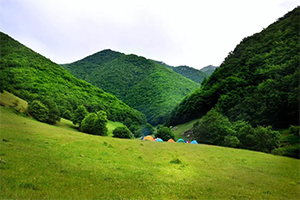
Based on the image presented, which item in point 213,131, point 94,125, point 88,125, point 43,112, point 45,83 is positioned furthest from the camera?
point 45,83

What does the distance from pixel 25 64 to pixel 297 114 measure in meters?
128

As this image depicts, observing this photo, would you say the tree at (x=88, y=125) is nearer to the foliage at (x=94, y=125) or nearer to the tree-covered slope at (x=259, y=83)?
the foliage at (x=94, y=125)

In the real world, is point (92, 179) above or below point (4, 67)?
below

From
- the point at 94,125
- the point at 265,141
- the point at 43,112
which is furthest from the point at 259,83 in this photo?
the point at 43,112

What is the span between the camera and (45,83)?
10150 centimetres

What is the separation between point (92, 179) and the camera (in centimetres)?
1345

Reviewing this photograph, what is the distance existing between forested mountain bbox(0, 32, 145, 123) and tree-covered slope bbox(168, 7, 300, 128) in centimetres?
4770

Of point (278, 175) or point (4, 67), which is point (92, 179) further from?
point (4, 67)

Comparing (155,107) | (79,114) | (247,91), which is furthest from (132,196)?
(155,107)

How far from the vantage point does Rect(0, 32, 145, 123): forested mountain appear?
87.3m

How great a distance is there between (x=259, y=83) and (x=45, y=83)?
108696 millimetres

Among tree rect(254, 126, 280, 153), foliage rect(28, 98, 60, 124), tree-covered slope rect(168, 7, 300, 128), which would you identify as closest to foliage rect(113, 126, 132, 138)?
foliage rect(28, 98, 60, 124)

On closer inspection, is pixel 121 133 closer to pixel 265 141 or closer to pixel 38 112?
pixel 38 112

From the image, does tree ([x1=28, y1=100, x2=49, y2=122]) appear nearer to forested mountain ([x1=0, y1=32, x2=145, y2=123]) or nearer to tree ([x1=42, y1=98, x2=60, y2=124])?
tree ([x1=42, y1=98, x2=60, y2=124])
